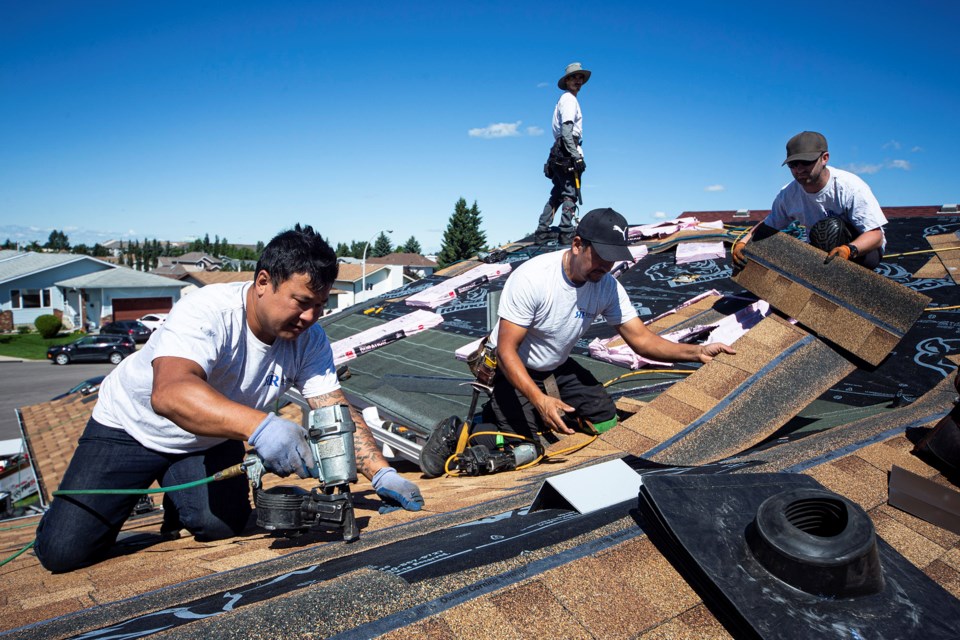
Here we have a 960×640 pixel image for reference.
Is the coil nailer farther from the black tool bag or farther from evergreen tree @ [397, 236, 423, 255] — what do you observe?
evergreen tree @ [397, 236, 423, 255]

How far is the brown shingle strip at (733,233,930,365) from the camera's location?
137 inches

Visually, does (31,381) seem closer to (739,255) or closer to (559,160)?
(559,160)

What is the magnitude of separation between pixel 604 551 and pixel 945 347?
4476 mm

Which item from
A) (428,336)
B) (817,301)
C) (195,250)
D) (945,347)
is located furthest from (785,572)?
(195,250)

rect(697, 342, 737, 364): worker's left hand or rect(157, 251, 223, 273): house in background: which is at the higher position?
rect(697, 342, 737, 364): worker's left hand

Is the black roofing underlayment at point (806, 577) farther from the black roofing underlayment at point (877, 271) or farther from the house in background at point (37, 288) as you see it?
the house in background at point (37, 288)

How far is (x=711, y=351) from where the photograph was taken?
12.6 feet

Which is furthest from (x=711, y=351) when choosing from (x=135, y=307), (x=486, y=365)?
(x=135, y=307)

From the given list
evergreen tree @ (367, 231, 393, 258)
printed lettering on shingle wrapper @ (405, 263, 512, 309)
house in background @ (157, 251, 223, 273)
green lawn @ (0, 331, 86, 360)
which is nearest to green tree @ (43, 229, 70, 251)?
house in background @ (157, 251, 223, 273)

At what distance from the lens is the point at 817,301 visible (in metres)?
3.91

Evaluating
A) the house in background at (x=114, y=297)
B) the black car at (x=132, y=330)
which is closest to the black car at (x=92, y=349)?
the black car at (x=132, y=330)

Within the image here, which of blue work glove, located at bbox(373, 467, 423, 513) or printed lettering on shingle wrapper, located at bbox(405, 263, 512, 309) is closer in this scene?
blue work glove, located at bbox(373, 467, 423, 513)

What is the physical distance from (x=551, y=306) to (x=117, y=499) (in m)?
2.46

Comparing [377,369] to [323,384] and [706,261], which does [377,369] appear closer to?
[323,384]
